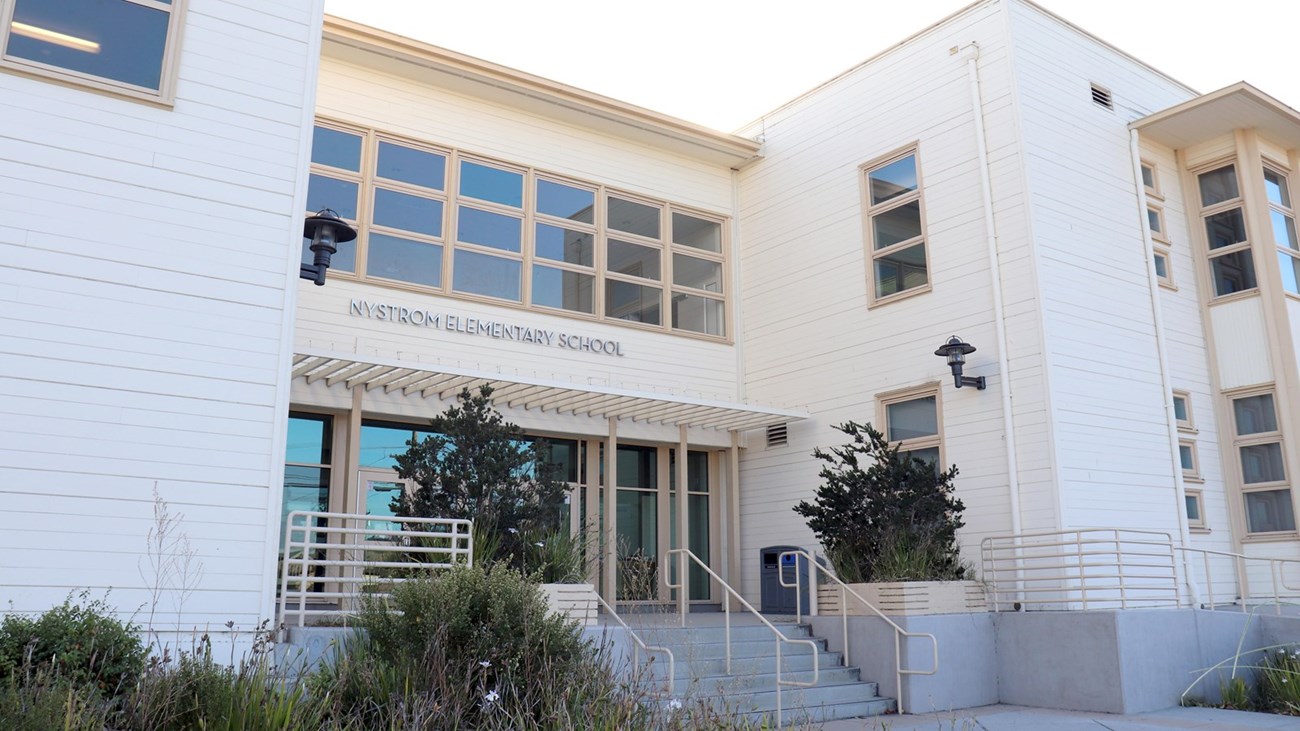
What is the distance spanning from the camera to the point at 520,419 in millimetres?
12883

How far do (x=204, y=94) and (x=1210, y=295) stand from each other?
12725mm

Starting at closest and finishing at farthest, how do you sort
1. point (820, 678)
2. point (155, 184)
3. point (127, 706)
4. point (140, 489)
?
1. point (127, 706)
2. point (140, 489)
3. point (155, 184)
4. point (820, 678)

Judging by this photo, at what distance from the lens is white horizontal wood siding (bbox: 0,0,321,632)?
7.08 m

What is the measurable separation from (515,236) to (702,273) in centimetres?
307

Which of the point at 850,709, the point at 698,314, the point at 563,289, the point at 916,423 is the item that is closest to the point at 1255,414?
the point at 916,423

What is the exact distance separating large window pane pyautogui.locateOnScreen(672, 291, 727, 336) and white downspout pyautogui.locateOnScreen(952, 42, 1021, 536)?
Result: 4315 millimetres

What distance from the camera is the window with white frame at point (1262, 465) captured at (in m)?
13.1

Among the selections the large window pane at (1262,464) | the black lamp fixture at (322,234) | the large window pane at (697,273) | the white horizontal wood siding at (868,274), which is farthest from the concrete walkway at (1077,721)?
the large window pane at (697,273)

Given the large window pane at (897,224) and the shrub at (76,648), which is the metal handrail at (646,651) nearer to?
the shrub at (76,648)

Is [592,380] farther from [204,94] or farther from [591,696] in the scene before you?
[591,696]

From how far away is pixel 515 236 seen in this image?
539 inches

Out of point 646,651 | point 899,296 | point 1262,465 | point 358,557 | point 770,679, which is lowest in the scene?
point 770,679

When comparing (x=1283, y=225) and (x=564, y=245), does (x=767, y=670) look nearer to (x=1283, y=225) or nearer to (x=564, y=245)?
(x=564, y=245)

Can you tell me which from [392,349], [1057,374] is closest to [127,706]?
[392,349]
